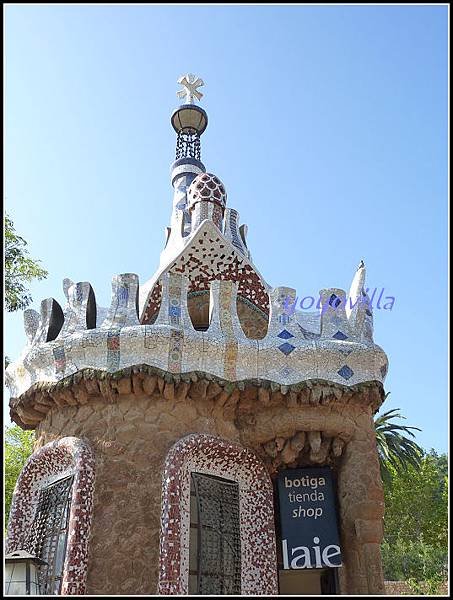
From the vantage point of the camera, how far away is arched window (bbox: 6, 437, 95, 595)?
661cm

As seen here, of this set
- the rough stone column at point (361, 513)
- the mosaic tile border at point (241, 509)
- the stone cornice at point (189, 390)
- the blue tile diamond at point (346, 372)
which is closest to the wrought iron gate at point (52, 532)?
the stone cornice at point (189, 390)

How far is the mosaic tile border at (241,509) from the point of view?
21.5 ft

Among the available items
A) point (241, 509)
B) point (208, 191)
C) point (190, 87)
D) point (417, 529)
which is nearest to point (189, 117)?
point (190, 87)

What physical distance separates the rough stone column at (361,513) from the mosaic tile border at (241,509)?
83cm

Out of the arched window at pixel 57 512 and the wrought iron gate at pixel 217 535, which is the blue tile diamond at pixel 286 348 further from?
the arched window at pixel 57 512

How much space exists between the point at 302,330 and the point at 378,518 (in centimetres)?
253

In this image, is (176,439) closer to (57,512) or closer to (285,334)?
(57,512)

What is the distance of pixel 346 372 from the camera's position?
7793 millimetres

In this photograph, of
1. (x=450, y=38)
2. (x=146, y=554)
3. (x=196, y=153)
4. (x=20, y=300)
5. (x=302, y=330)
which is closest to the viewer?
(x=450, y=38)

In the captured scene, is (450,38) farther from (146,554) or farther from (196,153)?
(196,153)

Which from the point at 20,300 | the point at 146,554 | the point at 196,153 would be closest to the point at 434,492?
the point at 196,153

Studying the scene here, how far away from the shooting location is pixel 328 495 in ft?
25.1

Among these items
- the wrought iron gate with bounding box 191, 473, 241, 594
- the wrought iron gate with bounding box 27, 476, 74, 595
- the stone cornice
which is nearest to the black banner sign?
the wrought iron gate with bounding box 191, 473, 241, 594

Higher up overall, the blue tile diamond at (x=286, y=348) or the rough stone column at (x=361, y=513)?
the blue tile diamond at (x=286, y=348)
